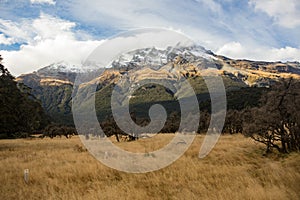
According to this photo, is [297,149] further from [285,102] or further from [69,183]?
[69,183]

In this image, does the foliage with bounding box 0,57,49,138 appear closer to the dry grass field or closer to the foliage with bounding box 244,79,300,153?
the dry grass field

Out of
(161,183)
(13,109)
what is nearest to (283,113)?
(161,183)

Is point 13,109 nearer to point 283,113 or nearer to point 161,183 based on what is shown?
point 161,183

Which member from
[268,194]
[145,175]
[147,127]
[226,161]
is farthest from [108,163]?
[147,127]

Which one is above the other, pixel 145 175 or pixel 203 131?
pixel 145 175

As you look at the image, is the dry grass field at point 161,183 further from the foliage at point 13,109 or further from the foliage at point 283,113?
the foliage at point 13,109

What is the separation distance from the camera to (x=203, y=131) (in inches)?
1986

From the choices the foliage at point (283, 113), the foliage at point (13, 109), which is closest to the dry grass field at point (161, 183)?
the foliage at point (283, 113)

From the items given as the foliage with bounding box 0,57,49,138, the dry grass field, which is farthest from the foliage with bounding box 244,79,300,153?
the foliage with bounding box 0,57,49,138

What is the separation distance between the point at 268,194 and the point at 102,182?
6.17m

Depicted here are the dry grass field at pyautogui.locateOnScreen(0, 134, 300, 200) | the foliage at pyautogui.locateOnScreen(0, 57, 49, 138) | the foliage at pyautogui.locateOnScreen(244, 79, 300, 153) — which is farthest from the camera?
the foliage at pyautogui.locateOnScreen(0, 57, 49, 138)

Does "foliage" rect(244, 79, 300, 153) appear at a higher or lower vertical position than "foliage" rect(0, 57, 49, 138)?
higher

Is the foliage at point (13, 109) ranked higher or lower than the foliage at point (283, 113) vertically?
lower

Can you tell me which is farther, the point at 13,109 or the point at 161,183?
the point at 13,109
